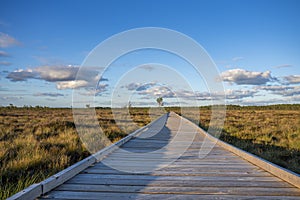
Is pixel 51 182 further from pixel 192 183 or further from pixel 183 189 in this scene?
pixel 192 183

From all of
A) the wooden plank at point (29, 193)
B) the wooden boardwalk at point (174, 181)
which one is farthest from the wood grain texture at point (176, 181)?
the wooden plank at point (29, 193)

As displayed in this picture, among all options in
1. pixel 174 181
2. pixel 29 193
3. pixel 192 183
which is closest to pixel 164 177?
pixel 174 181

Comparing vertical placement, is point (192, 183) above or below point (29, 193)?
below

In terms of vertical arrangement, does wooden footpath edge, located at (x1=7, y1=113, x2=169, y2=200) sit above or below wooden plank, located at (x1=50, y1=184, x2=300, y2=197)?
above

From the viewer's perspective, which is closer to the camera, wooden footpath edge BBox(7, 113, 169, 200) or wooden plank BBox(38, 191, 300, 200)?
wooden footpath edge BBox(7, 113, 169, 200)

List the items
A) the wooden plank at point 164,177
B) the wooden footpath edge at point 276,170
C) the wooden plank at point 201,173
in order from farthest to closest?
the wooden plank at point 201,173
the wooden plank at point 164,177
the wooden footpath edge at point 276,170

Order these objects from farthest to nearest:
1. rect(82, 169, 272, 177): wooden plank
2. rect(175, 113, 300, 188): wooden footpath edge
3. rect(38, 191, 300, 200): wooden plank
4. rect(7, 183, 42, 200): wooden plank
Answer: rect(82, 169, 272, 177): wooden plank, rect(175, 113, 300, 188): wooden footpath edge, rect(38, 191, 300, 200): wooden plank, rect(7, 183, 42, 200): wooden plank

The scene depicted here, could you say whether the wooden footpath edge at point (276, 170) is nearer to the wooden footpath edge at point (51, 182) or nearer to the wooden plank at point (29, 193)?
the wooden footpath edge at point (51, 182)

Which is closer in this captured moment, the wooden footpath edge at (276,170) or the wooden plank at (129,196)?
the wooden plank at (129,196)

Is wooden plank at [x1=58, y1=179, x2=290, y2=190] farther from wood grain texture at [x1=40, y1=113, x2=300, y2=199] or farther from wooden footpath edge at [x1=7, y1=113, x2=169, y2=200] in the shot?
wooden footpath edge at [x1=7, y1=113, x2=169, y2=200]

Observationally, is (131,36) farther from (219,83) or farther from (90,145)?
(90,145)

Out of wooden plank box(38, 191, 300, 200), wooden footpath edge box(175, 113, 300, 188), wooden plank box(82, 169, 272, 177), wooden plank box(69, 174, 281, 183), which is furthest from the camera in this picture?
wooden plank box(82, 169, 272, 177)

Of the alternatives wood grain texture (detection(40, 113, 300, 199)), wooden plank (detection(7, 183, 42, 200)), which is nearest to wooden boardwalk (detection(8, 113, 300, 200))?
wood grain texture (detection(40, 113, 300, 199))

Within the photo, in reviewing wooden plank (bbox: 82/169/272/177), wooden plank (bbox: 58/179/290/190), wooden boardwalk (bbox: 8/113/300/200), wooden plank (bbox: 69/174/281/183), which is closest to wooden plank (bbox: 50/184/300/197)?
wooden boardwalk (bbox: 8/113/300/200)
